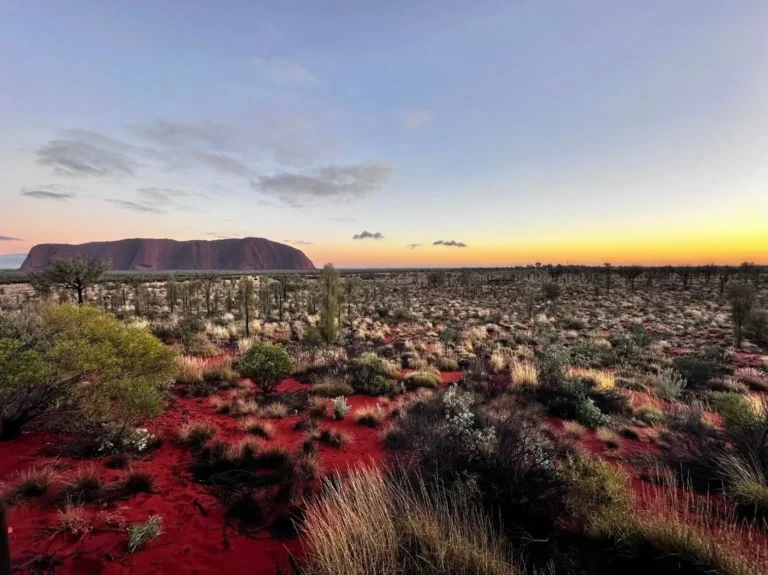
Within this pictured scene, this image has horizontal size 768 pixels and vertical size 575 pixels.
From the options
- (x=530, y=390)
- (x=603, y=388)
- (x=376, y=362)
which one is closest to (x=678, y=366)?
(x=603, y=388)

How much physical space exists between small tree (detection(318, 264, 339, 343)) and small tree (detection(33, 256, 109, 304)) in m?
10.1

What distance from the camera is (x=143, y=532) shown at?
396 centimetres

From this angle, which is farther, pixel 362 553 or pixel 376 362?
pixel 376 362

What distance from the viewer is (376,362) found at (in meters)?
12.4

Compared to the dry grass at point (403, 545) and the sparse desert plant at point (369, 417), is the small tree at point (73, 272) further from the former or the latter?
→ the dry grass at point (403, 545)

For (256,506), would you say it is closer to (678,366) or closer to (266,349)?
(266,349)

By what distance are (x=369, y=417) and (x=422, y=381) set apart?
3.41 metres

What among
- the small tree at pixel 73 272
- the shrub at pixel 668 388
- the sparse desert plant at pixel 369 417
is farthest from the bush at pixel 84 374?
the shrub at pixel 668 388

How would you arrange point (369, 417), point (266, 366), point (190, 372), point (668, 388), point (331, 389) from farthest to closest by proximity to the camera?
1. point (190, 372)
2. point (331, 389)
3. point (266, 366)
4. point (668, 388)
5. point (369, 417)

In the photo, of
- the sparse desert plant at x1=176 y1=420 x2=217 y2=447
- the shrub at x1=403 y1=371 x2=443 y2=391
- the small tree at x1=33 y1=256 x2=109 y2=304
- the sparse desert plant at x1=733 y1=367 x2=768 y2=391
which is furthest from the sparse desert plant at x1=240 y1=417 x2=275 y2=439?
the sparse desert plant at x1=733 y1=367 x2=768 y2=391

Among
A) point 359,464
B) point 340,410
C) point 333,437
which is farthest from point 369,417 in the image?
point 359,464

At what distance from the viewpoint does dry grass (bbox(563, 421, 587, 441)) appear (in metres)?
6.99

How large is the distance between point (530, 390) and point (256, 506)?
775 cm

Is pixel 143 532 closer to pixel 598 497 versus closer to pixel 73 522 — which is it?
pixel 73 522
